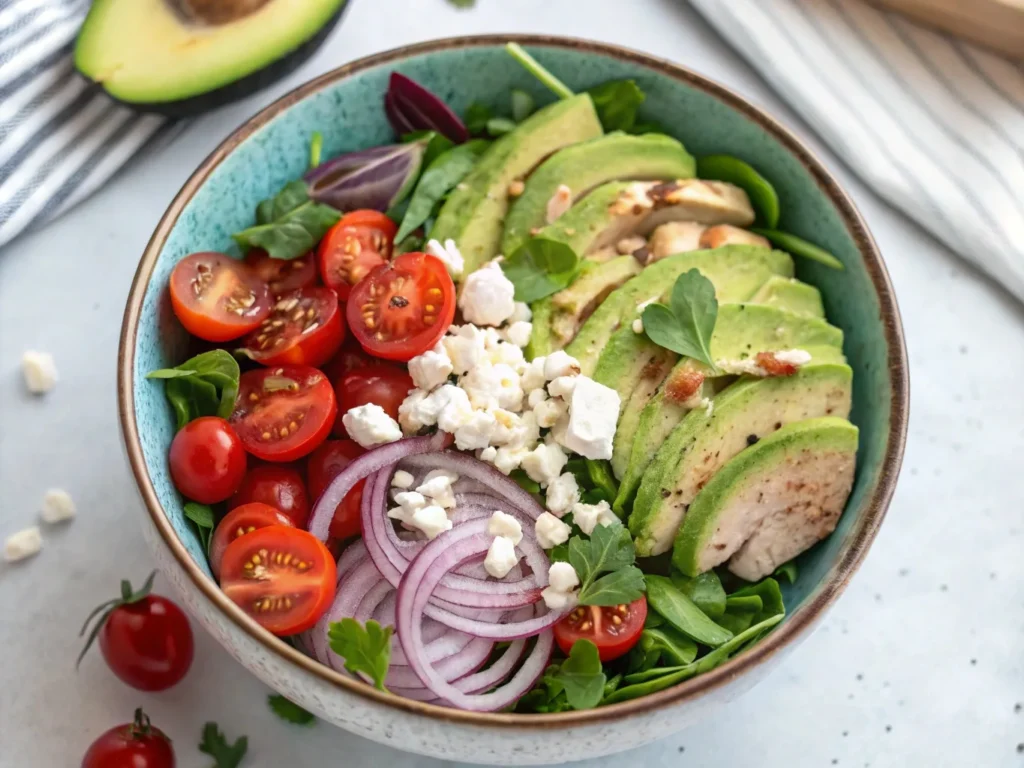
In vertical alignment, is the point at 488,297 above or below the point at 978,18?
below

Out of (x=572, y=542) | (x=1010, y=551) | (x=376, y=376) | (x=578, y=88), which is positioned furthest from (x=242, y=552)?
(x=1010, y=551)

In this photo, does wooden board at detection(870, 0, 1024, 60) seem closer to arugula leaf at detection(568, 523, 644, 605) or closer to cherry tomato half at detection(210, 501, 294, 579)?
arugula leaf at detection(568, 523, 644, 605)

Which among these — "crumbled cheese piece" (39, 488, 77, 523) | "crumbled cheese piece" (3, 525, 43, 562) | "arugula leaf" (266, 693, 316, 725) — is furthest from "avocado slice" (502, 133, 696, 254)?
"crumbled cheese piece" (3, 525, 43, 562)

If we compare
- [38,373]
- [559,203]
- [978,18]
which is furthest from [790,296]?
[38,373]

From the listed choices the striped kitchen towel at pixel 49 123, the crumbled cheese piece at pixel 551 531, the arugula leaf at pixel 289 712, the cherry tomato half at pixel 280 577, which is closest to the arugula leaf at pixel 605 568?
the crumbled cheese piece at pixel 551 531

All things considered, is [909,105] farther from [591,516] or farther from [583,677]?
[583,677]

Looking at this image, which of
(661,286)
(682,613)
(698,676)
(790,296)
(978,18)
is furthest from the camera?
(978,18)
